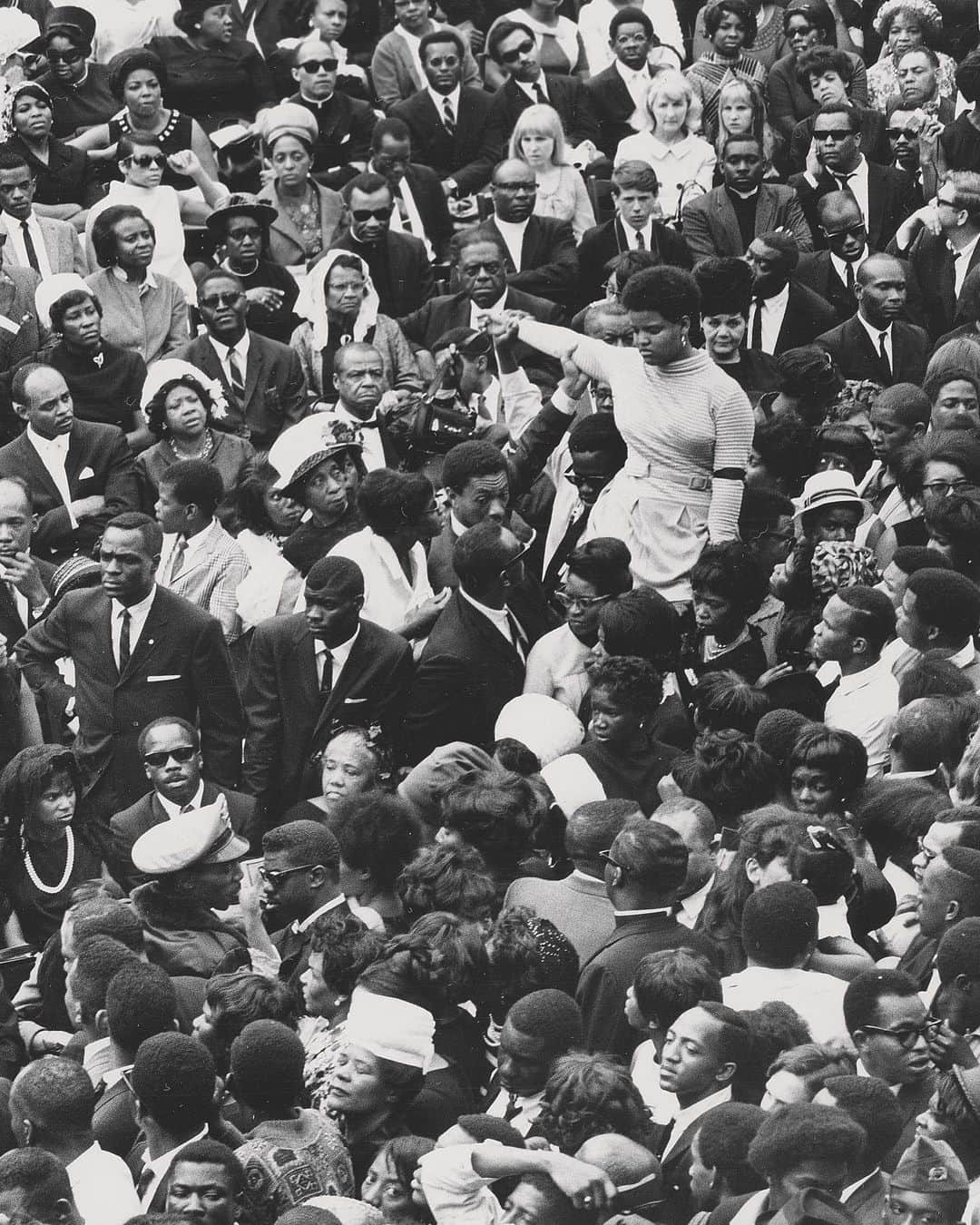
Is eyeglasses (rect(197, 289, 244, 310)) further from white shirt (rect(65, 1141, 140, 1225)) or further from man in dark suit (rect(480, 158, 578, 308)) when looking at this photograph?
white shirt (rect(65, 1141, 140, 1225))

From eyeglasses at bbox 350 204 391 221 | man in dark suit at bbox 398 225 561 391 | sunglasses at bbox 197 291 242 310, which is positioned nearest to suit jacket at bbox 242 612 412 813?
man in dark suit at bbox 398 225 561 391

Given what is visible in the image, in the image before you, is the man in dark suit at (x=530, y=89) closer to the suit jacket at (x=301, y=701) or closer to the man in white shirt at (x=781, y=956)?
the suit jacket at (x=301, y=701)

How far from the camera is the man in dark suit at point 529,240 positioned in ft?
38.9

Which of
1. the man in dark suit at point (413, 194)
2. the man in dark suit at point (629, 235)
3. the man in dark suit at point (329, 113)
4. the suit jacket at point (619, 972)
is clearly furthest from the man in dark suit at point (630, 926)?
the man in dark suit at point (329, 113)

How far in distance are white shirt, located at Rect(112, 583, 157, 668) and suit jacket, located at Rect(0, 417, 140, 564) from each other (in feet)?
4.82

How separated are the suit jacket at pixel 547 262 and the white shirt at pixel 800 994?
21.0 feet

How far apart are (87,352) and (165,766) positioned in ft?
10.8

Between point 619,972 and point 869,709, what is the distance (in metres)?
1.97

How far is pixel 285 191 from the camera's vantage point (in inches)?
488

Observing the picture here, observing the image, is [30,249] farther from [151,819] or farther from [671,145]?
[151,819]

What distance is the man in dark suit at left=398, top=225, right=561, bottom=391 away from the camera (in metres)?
11.0

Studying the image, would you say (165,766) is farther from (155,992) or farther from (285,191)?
(285,191)

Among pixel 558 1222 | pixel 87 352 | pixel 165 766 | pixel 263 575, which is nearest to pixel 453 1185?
pixel 558 1222

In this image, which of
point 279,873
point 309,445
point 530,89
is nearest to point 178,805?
point 279,873
